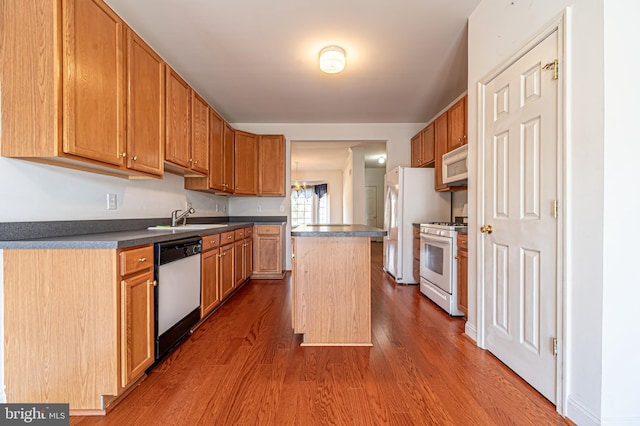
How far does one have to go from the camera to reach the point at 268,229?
4395 mm

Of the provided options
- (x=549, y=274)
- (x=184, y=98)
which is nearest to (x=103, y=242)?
(x=184, y=98)

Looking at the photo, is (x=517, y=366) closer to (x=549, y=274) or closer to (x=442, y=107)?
(x=549, y=274)

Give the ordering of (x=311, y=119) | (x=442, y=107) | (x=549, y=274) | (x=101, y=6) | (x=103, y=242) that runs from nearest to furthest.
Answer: (x=103, y=242) → (x=549, y=274) → (x=101, y=6) → (x=442, y=107) → (x=311, y=119)

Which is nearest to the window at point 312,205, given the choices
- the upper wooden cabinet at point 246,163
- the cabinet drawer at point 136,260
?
the upper wooden cabinet at point 246,163

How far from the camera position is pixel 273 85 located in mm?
3416

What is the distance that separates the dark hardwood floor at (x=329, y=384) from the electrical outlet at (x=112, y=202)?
118 cm

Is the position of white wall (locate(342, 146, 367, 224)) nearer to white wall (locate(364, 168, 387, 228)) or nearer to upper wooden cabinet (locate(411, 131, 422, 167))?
white wall (locate(364, 168, 387, 228))

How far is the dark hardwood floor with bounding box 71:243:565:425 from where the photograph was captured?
140 cm

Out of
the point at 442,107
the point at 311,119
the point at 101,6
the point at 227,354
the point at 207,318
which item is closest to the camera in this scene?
the point at 101,6

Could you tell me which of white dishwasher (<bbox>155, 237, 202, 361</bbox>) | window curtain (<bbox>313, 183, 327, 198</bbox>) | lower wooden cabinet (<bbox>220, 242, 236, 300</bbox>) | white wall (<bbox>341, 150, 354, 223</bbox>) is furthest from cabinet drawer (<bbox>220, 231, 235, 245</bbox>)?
window curtain (<bbox>313, 183, 327, 198</bbox>)

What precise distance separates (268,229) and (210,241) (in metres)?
1.68

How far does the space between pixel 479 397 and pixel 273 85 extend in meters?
3.44

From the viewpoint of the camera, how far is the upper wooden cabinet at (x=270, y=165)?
4.60 metres

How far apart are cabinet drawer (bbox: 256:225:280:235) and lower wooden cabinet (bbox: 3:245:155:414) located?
2.91 m
